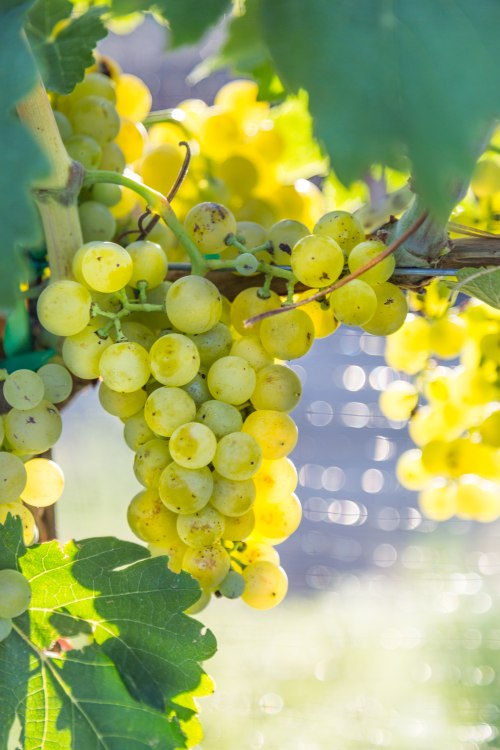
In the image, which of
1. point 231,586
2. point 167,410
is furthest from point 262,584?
point 167,410

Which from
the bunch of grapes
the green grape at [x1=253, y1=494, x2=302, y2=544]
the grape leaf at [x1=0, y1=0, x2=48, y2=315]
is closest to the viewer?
the grape leaf at [x1=0, y1=0, x2=48, y2=315]

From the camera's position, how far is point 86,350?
413 mm

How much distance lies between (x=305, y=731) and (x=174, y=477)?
117cm

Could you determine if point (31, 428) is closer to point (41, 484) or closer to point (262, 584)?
point (41, 484)

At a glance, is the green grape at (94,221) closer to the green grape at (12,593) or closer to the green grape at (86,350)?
the green grape at (86,350)

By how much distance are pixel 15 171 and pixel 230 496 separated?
214mm

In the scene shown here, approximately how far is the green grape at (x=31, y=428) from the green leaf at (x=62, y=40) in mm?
176

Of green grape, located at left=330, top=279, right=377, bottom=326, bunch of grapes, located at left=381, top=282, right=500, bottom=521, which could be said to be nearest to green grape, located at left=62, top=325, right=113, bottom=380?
green grape, located at left=330, top=279, right=377, bottom=326

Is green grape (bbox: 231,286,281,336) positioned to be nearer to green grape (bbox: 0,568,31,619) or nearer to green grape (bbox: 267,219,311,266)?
green grape (bbox: 267,219,311,266)

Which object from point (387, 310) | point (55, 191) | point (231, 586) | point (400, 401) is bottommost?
point (400, 401)

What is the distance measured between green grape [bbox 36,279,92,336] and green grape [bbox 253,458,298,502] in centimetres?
13

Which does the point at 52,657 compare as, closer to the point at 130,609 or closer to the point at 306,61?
the point at 130,609

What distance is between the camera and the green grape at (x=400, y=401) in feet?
2.19

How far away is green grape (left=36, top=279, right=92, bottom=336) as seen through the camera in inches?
15.6
